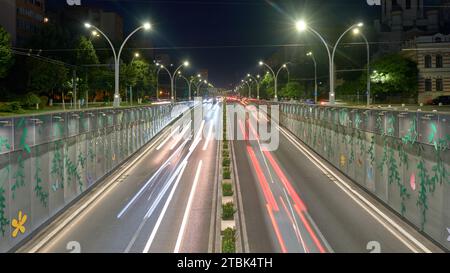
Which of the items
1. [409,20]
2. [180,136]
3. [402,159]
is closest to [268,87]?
[409,20]

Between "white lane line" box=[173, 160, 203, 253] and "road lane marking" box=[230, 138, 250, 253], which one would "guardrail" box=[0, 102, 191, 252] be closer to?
"white lane line" box=[173, 160, 203, 253]

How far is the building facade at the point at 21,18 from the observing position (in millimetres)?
96312

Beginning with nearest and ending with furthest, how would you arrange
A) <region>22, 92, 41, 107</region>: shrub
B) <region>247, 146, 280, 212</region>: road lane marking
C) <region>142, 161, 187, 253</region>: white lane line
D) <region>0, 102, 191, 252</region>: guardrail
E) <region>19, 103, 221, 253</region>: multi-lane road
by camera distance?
<region>0, 102, 191, 252</region>: guardrail
<region>142, 161, 187, 253</region>: white lane line
<region>19, 103, 221, 253</region>: multi-lane road
<region>247, 146, 280, 212</region>: road lane marking
<region>22, 92, 41, 107</region>: shrub

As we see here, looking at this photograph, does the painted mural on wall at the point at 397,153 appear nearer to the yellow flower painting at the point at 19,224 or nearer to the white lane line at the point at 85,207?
the white lane line at the point at 85,207

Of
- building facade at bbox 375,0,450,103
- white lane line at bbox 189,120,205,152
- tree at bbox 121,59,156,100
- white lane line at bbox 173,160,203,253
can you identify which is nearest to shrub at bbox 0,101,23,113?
white lane line at bbox 189,120,205,152

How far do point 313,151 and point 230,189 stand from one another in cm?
1651

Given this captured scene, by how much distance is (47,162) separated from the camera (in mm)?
17984

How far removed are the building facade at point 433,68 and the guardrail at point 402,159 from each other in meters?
55.1

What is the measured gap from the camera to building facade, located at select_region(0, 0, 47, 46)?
96312mm

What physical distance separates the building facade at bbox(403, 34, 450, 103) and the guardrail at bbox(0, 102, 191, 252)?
62728 mm

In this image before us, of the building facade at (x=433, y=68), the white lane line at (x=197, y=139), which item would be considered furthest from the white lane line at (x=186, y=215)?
the building facade at (x=433, y=68)

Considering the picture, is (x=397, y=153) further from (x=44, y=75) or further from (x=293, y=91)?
(x=293, y=91)
